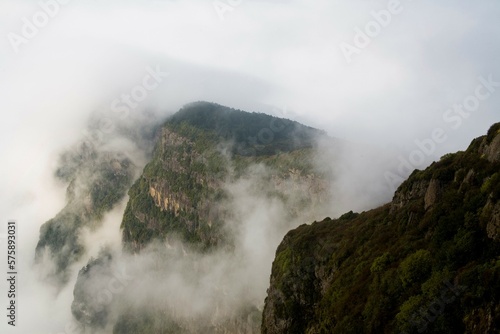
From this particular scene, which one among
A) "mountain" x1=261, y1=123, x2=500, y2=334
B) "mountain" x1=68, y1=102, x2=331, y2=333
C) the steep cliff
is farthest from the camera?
the steep cliff

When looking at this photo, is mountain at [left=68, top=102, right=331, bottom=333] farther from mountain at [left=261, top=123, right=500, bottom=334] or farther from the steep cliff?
mountain at [left=261, top=123, right=500, bottom=334]

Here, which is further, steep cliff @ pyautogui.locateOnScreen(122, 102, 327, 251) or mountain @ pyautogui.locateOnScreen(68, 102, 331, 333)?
steep cliff @ pyautogui.locateOnScreen(122, 102, 327, 251)

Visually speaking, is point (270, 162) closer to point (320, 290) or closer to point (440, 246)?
point (320, 290)

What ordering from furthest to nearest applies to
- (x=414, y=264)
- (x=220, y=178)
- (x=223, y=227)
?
(x=220, y=178), (x=223, y=227), (x=414, y=264)

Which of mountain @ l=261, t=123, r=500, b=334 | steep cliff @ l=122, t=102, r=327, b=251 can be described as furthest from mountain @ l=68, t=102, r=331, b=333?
mountain @ l=261, t=123, r=500, b=334

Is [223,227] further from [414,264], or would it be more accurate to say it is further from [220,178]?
[414,264]

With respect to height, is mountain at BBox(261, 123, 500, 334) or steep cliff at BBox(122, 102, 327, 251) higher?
steep cliff at BBox(122, 102, 327, 251)

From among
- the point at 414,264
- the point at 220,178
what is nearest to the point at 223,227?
the point at 220,178

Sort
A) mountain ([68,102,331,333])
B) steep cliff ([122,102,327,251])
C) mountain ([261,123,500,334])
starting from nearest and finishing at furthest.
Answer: mountain ([261,123,500,334])
mountain ([68,102,331,333])
steep cliff ([122,102,327,251])

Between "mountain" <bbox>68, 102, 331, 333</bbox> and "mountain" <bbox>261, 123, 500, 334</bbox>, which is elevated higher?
"mountain" <bbox>68, 102, 331, 333</bbox>
